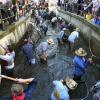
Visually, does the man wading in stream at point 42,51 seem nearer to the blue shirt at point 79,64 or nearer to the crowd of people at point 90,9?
the blue shirt at point 79,64

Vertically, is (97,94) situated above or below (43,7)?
above

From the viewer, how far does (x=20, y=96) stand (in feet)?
24.7

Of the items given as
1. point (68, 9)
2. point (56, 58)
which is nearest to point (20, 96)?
point (56, 58)

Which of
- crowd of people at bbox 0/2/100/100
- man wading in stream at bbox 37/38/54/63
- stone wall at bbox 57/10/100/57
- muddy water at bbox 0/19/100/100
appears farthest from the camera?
stone wall at bbox 57/10/100/57

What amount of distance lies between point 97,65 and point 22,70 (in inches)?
158

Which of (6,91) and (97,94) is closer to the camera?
(97,94)

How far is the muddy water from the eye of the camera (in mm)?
11947

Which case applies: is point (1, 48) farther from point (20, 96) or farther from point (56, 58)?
point (20, 96)

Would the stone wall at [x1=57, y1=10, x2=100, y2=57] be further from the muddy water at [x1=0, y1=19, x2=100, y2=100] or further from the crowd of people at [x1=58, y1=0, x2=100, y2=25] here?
the muddy water at [x1=0, y1=19, x2=100, y2=100]

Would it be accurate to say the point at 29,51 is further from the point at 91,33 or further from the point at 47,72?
the point at 91,33

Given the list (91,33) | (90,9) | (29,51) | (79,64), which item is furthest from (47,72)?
(90,9)

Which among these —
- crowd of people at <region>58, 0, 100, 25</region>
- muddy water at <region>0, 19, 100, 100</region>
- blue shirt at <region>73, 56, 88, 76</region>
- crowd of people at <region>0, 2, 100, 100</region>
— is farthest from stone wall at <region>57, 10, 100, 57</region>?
blue shirt at <region>73, 56, 88, 76</region>

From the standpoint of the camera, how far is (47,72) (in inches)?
558

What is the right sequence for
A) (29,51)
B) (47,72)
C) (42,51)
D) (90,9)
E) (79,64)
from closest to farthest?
1. (79,64)
2. (47,72)
3. (29,51)
4. (42,51)
5. (90,9)
